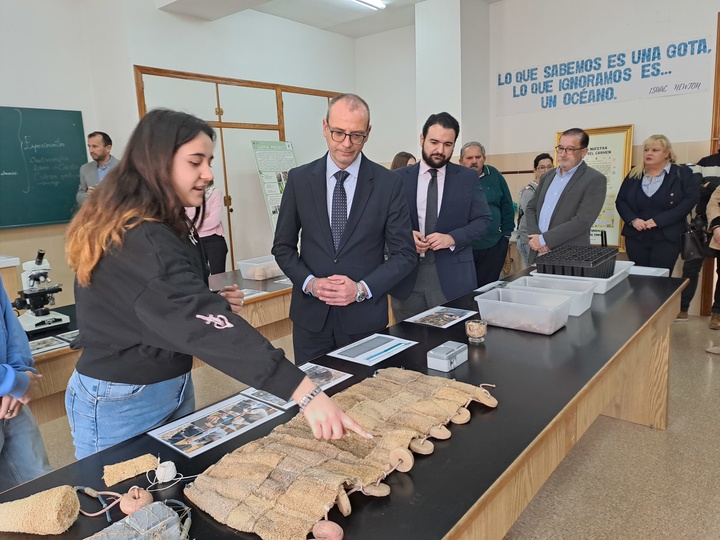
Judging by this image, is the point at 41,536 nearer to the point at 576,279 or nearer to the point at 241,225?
the point at 576,279

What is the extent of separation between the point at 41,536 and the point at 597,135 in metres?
5.31

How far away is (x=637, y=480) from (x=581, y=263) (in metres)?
1.01

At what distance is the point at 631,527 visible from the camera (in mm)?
1971

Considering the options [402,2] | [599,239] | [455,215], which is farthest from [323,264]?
[402,2]

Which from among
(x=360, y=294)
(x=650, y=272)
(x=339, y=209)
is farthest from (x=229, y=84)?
(x=650, y=272)

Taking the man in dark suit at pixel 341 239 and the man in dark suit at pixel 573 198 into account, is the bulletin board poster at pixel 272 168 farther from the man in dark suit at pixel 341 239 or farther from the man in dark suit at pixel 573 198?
the man in dark suit at pixel 341 239

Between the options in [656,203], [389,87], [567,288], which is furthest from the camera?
[389,87]

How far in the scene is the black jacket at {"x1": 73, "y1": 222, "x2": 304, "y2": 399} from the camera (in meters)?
1.00

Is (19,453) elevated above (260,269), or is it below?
below

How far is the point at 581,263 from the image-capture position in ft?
7.34

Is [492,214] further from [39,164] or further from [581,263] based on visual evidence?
[39,164]

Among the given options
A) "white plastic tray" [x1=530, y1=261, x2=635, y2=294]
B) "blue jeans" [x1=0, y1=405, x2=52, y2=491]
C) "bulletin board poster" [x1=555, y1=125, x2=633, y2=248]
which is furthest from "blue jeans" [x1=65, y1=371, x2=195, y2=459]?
"bulletin board poster" [x1=555, y1=125, x2=633, y2=248]

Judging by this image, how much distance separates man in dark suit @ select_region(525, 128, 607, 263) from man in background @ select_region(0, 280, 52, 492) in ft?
9.26

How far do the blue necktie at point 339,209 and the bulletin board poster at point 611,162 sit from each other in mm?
3675
